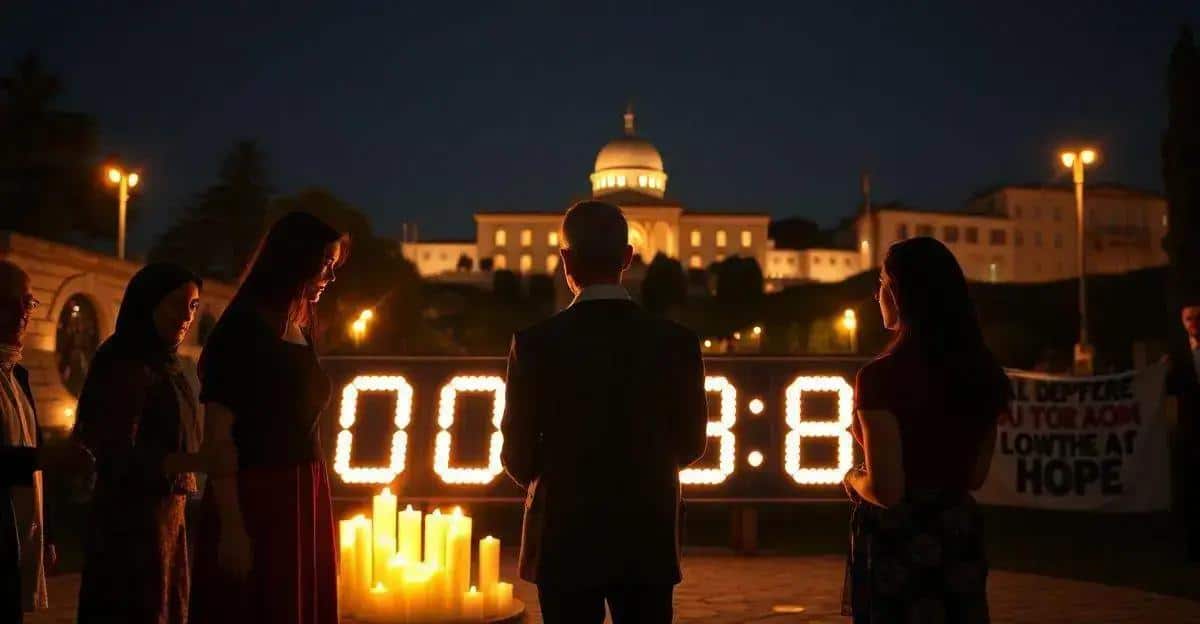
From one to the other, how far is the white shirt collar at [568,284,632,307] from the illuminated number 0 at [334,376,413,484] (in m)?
5.55

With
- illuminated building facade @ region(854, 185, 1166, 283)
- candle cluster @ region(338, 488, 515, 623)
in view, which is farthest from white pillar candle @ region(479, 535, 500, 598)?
illuminated building facade @ region(854, 185, 1166, 283)

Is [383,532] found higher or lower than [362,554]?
higher

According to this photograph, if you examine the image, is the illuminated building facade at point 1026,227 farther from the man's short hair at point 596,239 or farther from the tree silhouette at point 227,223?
the man's short hair at point 596,239

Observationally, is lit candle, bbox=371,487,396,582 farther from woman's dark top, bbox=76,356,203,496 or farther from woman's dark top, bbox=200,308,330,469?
woman's dark top, bbox=200,308,330,469

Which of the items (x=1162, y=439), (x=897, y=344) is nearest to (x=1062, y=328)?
(x=1162, y=439)

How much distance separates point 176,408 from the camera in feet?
13.2

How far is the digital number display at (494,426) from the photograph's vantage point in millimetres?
8578

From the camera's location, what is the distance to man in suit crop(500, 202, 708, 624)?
315 centimetres

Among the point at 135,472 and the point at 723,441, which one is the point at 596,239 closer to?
the point at 135,472

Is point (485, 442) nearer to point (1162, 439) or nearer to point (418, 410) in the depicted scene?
point (418, 410)

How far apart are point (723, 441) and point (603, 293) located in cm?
559

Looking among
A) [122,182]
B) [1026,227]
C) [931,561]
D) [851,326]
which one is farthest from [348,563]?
[1026,227]

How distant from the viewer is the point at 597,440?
10.3 feet

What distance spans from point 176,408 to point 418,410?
468 cm
